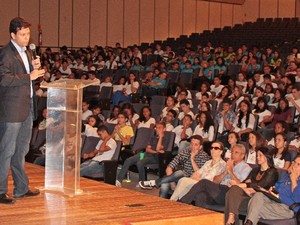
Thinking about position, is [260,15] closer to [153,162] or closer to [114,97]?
[114,97]

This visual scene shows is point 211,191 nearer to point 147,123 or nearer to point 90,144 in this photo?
point 90,144

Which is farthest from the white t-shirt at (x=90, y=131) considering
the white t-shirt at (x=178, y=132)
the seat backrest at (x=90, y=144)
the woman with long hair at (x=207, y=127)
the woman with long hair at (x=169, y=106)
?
the woman with long hair at (x=169, y=106)

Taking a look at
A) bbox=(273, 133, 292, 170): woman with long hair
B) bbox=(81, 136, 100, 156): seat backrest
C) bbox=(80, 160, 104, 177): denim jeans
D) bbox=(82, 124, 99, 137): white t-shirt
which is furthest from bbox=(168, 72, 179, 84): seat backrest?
bbox=(273, 133, 292, 170): woman with long hair

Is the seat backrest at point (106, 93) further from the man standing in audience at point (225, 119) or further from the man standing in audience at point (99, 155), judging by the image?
the man standing in audience at point (99, 155)

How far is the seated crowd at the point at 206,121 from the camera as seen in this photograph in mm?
6590

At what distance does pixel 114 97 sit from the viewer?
12766mm

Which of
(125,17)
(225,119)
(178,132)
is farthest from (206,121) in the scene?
(125,17)

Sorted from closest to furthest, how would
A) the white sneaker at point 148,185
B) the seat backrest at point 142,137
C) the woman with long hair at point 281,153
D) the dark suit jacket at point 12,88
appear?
the dark suit jacket at point 12,88 < the woman with long hair at point 281,153 < the white sneaker at point 148,185 < the seat backrest at point 142,137

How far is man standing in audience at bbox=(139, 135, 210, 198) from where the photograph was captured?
289 inches

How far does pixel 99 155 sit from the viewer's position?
27.8 feet

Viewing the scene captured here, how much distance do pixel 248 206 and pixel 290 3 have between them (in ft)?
60.7

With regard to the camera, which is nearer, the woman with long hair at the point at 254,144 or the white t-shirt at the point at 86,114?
the woman with long hair at the point at 254,144

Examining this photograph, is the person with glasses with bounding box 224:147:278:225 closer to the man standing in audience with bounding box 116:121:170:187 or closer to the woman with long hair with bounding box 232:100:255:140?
the man standing in audience with bounding box 116:121:170:187

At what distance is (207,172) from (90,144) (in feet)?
7.36
